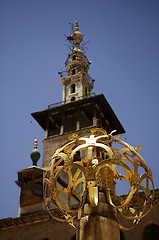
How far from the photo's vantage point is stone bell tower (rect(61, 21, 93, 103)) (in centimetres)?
3647

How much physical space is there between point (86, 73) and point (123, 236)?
941 inches

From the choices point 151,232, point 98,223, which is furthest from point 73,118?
point 98,223

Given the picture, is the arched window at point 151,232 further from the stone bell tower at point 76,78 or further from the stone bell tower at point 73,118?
the stone bell tower at point 76,78

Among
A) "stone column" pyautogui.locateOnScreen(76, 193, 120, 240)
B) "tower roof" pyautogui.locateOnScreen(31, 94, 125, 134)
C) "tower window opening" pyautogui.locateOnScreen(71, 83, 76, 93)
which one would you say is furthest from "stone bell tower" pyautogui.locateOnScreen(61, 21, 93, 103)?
"stone column" pyautogui.locateOnScreen(76, 193, 120, 240)

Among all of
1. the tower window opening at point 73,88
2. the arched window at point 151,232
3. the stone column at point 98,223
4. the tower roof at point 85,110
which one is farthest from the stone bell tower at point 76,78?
the stone column at point 98,223

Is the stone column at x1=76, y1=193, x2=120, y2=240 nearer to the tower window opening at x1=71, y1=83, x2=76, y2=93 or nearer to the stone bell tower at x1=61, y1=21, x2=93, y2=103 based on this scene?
the stone bell tower at x1=61, y1=21, x2=93, y2=103

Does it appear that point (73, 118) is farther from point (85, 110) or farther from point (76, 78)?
point (76, 78)

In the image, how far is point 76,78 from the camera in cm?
3791

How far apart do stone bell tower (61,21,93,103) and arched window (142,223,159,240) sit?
727 inches

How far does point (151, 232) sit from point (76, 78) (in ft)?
72.2

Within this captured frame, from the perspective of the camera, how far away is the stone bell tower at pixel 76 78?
3647 centimetres

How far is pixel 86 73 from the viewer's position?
39625mm

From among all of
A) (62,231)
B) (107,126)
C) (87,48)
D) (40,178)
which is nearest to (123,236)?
(62,231)

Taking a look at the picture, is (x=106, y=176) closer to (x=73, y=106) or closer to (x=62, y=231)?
(x=62, y=231)
